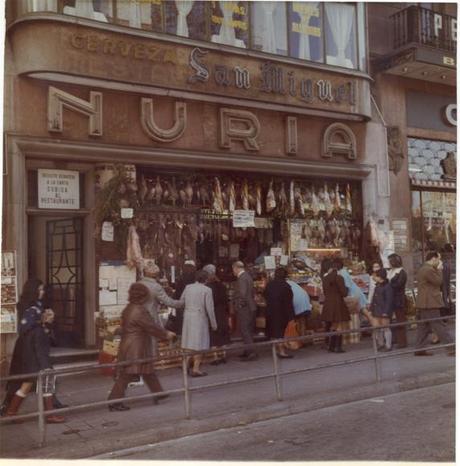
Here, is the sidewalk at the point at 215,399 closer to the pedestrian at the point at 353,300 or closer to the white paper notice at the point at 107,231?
the pedestrian at the point at 353,300

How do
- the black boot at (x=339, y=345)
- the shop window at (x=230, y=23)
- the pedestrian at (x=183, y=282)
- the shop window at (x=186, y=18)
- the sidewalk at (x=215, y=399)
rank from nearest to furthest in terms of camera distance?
the sidewalk at (x=215, y=399) → the black boot at (x=339, y=345) → the pedestrian at (x=183, y=282) → the shop window at (x=186, y=18) → the shop window at (x=230, y=23)

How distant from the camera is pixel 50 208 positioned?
9219 millimetres

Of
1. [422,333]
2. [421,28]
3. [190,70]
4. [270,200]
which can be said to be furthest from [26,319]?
[421,28]

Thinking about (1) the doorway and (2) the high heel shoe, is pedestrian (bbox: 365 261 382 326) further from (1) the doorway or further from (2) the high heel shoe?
(2) the high heel shoe

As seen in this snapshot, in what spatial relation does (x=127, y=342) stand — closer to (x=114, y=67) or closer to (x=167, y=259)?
(x=167, y=259)

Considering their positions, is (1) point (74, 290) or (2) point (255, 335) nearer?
(1) point (74, 290)

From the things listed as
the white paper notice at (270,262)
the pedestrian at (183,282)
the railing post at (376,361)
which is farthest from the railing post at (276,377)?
the white paper notice at (270,262)

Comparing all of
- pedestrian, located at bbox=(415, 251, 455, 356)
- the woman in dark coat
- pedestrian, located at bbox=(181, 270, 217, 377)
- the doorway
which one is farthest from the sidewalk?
the doorway

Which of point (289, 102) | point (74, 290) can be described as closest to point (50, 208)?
point (74, 290)

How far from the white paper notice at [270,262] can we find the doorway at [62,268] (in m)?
3.27

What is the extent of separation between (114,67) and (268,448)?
588 cm

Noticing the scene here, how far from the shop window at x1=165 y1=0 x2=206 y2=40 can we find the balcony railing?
3.90 metres

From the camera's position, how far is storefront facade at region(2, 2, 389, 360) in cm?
891

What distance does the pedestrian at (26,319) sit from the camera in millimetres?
7195
